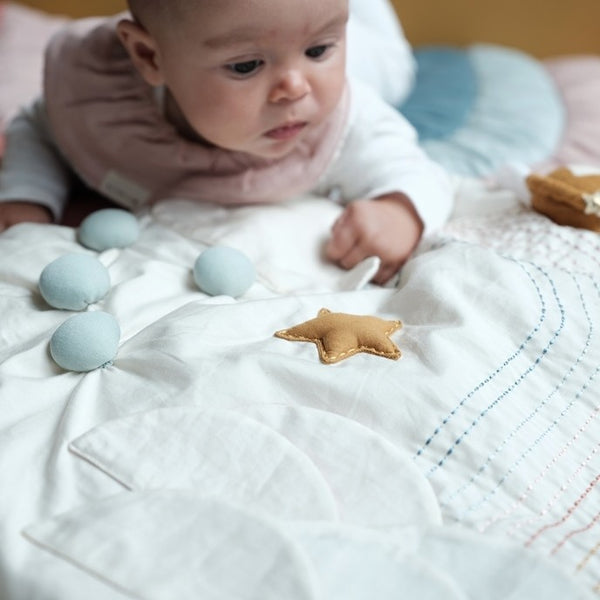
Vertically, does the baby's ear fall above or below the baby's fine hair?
below

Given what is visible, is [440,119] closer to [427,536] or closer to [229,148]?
[229,148]

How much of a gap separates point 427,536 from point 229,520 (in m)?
0.12

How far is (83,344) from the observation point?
0.57 meters

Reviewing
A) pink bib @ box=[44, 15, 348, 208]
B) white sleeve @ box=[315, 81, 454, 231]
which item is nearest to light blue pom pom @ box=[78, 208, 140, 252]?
pink bib @ box=[44, 15, 348, 208]

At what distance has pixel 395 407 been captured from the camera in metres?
0.53

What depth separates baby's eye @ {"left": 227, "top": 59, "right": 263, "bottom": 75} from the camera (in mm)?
706

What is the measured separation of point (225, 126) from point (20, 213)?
0.28m

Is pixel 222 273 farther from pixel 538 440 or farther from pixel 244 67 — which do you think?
pixel 538 440

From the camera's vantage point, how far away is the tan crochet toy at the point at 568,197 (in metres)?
0.75

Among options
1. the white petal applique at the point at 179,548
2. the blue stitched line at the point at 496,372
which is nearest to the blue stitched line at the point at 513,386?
the blue stitched line at the point at 496,372

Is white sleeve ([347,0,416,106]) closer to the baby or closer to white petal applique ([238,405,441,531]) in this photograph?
the baby

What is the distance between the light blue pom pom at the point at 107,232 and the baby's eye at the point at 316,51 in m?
0.24

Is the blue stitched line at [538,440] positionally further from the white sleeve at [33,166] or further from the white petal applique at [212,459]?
the white sleeve at [33,166]

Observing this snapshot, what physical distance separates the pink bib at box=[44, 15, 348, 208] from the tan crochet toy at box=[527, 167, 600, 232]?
0.72ft
